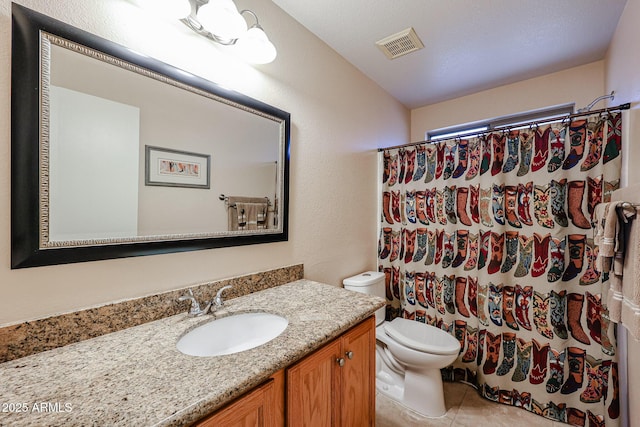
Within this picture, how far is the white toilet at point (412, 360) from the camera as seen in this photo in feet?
5.14

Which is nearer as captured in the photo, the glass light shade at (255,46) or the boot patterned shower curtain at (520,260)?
the glass light shade at (255,46)

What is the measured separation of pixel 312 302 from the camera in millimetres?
1185

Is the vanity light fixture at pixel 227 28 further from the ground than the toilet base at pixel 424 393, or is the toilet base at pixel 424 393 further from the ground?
the vanity light fixture at pixel 227 28

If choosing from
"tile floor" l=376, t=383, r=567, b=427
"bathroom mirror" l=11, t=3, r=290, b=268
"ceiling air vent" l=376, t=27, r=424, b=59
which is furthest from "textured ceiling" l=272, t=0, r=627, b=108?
"tile floor" l=376, t=383, r=567, b=427

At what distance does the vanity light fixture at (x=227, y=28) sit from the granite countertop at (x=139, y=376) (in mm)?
1179

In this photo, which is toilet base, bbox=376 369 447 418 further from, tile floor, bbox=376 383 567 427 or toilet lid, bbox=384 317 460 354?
toilet lid, bbox=384 317 460 354

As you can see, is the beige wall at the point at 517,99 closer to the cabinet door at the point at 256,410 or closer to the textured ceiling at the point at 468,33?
the textured ceiling at the point at 468,33

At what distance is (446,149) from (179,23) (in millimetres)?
1848

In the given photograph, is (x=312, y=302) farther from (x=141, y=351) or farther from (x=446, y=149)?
(x=446, y=149)

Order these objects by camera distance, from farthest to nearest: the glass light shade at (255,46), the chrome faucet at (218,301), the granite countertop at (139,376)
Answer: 1. the glass light shade at (255,46)
2. the chrome faucet at (218,301)
3. the granite countertop at (139,376)

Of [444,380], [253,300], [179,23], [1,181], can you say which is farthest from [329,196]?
[444,380]

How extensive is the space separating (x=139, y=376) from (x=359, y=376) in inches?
33.2

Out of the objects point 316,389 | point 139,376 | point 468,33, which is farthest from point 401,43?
point 139,376

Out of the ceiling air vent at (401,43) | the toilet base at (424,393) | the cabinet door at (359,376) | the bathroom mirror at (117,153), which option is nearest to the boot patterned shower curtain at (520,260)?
the toilet base at (424,393)
